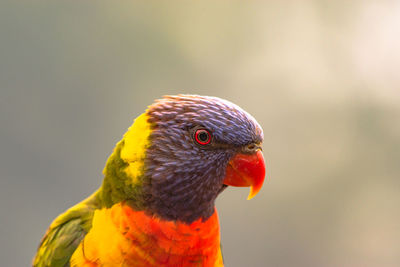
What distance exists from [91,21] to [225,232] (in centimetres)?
192

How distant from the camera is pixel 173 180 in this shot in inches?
49.9

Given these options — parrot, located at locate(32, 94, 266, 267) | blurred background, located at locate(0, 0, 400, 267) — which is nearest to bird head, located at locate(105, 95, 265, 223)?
parrot, located at locate(32, 94, 266, 267)

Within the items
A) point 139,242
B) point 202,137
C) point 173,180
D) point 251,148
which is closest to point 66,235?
point 139,242

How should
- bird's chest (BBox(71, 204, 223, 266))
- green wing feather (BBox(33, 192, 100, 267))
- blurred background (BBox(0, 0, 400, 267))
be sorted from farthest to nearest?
1. blurred background (BBox(0, 0, 400, 267))
2. green wing feather (BBox(33, 192, 100, 267))
3. bird's chest (BBox(71, 204, 223, 266))

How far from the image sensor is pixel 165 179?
1.26 metres

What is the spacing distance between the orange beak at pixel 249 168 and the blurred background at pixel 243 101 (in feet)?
5.35

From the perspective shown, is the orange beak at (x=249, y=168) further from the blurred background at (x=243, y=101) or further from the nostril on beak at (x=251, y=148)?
the blurred background at (x=243, y=101)

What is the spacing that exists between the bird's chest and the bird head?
0.15ft

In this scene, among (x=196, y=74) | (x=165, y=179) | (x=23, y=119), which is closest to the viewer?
(x=165, y=179)

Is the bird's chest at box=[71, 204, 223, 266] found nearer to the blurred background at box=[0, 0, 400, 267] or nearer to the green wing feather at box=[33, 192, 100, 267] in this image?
the green wing feather at box=[33, 192, 100, 267]

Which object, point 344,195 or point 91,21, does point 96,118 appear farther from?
point 344,195

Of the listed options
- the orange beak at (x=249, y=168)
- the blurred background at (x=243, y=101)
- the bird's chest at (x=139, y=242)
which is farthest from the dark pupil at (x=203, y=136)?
the blurred background at (x=243, y=101)

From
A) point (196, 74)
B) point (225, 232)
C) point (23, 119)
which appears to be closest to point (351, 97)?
point (196, 74)

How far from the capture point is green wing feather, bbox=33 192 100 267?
139cm
